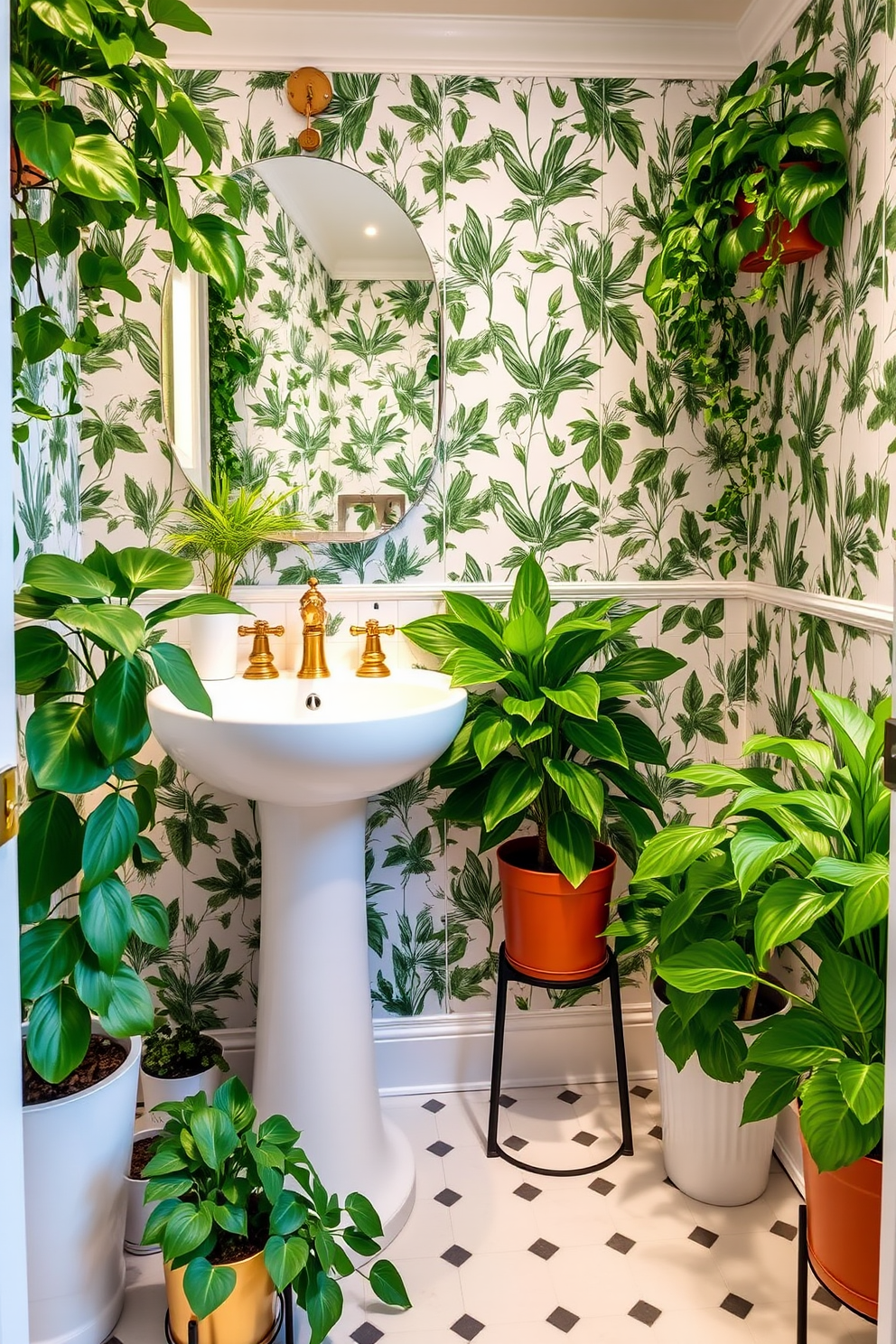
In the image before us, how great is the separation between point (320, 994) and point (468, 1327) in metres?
0.58

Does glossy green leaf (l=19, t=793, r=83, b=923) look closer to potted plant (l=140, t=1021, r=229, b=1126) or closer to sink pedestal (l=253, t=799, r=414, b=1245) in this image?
sink pedestal (l=253, t=799, r=414, b=1245)

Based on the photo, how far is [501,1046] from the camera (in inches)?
83.3

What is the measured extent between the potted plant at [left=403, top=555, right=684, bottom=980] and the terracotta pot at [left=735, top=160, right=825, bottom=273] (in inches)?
28.1

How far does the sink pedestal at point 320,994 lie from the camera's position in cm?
180

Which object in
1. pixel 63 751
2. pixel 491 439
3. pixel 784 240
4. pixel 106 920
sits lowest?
pixel 106 920

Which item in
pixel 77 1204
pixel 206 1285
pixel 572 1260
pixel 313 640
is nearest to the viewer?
pixel 206 1285

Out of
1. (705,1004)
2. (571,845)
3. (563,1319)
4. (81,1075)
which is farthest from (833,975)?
(81,1075)

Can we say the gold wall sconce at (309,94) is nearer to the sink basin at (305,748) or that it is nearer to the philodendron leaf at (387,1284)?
the sink basin at (305,748)

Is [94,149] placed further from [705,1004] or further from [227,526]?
[705,1004]

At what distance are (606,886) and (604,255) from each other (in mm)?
1362

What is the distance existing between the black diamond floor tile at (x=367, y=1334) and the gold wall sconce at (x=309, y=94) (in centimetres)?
222

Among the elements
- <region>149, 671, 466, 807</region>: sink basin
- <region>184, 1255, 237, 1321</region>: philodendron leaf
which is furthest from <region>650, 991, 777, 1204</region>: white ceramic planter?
<region>184, 1255, 237, 1321</region>: philodendron leaf

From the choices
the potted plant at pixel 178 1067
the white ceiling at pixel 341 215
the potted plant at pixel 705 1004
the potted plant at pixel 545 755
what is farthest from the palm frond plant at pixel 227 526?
the potted plant at pixel 705 1004

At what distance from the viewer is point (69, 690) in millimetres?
1368
